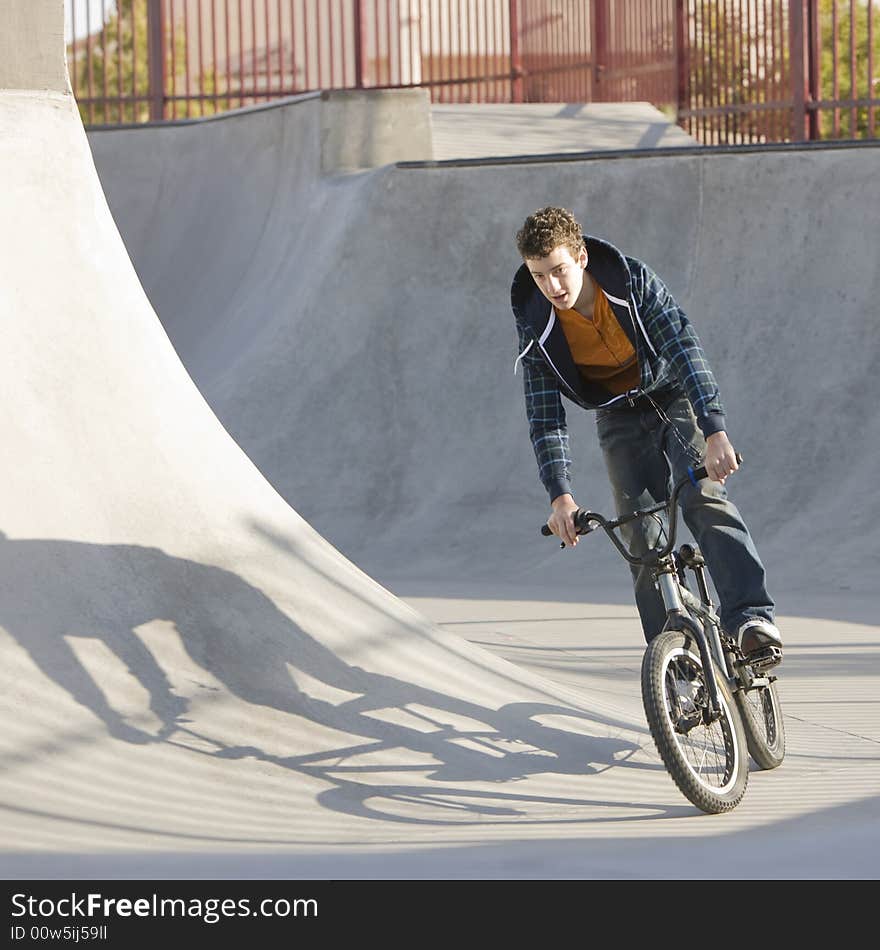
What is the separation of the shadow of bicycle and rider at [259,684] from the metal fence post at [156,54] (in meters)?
15.0

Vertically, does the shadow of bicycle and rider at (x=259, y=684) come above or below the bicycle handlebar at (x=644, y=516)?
below

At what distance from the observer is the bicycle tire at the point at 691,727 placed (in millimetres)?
4547

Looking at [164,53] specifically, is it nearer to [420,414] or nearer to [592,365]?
[420,414]

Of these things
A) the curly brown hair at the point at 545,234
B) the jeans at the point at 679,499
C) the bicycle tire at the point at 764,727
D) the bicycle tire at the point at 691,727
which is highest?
the curly brown hair at the point at 545,234

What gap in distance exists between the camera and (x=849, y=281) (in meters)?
12.2

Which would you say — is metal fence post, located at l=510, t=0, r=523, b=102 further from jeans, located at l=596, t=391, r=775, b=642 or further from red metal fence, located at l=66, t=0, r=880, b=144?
jeans, located at l=596, t=391, r=775, b=642

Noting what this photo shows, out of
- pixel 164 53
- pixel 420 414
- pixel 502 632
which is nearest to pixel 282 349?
pixel 420 414

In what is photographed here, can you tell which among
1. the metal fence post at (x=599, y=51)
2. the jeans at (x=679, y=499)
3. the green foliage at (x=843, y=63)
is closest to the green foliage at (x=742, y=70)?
the metal fence post at (x=599, y=51)

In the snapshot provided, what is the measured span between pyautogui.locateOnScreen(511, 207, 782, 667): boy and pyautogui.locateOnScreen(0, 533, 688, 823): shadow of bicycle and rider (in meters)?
0.72

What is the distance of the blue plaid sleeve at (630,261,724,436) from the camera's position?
504cm

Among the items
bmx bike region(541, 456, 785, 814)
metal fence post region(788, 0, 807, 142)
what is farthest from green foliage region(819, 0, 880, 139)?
bmx bike region(541, 456, 785, 814)

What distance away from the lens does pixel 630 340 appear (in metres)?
5.15

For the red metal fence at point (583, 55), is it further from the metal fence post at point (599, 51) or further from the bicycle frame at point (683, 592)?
the bicycle frame at point (683, 592)

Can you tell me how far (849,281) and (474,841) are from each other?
872 centimetres
